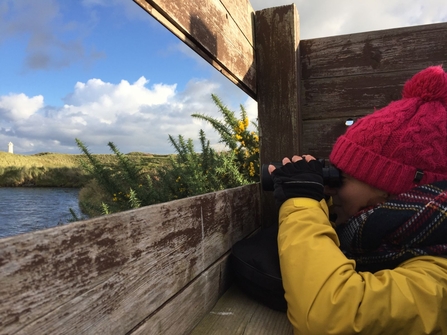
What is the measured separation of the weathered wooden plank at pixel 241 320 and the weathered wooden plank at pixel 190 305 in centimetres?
3

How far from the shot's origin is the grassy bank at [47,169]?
2.18 m

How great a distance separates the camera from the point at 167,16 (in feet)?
3.09

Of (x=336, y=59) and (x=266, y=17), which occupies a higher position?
(x=266, y=17)

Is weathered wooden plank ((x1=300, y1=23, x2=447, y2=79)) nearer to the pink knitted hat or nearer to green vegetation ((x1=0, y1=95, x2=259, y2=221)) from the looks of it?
the pink knitted hat

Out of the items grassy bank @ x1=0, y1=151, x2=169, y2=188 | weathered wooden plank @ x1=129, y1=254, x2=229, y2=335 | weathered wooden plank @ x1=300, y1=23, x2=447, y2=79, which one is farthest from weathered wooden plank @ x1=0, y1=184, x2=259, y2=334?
grassy bank @ x1=0, y1=151, x2=169, y2=188

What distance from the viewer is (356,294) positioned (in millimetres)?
897

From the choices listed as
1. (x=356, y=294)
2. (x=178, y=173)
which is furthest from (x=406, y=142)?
(x=178, y=173)

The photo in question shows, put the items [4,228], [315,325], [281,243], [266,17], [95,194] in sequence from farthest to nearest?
[95,194]
[266,17]
[4,228]
[281,243]
[315,325]

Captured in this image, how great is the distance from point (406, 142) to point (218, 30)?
2.50ft

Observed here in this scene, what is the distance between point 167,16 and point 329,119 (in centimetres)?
118

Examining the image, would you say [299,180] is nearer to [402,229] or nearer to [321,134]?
[402,229]

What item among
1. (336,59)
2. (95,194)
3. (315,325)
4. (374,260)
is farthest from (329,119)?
(95,194)

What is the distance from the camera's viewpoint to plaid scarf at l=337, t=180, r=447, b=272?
39.4 inches

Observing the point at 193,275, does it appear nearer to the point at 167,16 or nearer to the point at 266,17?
the point at 167,16
